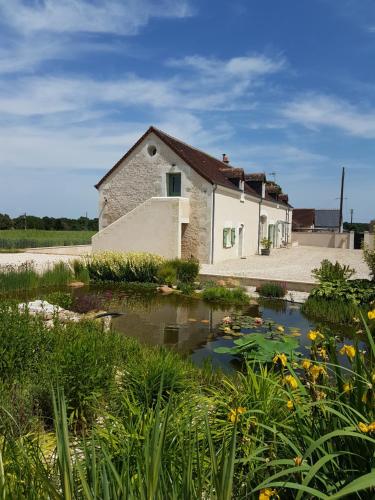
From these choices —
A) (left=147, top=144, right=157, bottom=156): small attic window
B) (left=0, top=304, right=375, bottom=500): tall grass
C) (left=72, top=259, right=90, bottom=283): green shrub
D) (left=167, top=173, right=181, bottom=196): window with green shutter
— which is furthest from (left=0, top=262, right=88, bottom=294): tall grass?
(left=147, top=144, right=157, bottom=156): small attic window

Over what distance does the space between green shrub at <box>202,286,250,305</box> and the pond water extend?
1.09 feet

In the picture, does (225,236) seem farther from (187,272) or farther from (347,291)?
(347,291)

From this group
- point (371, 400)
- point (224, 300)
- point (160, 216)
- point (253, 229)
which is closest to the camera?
point (371, 400)

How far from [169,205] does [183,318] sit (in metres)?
11.4

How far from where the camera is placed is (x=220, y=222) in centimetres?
2170

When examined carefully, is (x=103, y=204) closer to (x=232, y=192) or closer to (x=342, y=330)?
(x=232, y=192)

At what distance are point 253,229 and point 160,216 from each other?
9293 mm

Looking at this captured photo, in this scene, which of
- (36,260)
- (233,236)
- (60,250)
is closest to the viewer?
(36,260)

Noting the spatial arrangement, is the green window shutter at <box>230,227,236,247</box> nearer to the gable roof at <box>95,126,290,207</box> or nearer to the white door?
the white door

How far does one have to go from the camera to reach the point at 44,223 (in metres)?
53.5

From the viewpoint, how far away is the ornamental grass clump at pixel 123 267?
50.2ft

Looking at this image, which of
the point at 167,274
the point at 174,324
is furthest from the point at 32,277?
the point at 174,324

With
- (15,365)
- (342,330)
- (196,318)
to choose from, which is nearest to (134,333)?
(196,318)

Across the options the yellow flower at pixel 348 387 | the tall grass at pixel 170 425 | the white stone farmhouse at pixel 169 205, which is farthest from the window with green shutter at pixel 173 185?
the yellow flower at pixel 348 387
